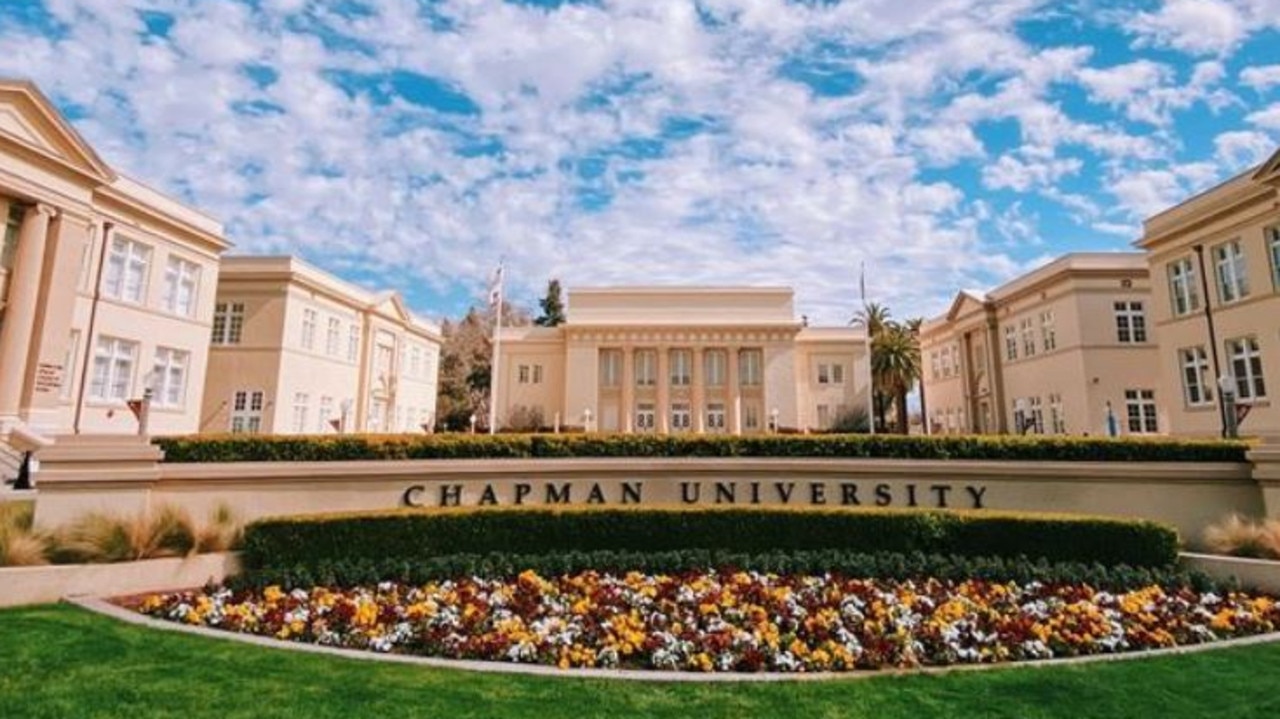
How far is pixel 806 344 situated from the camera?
49625 millimetres

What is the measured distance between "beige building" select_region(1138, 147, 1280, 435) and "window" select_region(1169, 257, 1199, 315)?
4 centimetres

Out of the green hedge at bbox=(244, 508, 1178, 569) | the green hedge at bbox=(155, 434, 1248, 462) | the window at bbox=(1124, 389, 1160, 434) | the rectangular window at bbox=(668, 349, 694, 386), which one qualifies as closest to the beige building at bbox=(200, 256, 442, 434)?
the rectangular window at bbox=(668, 349, 694, 386)

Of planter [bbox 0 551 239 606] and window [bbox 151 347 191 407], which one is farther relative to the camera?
window [bbox 151 347 191 407]

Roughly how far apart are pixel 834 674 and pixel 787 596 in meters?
1.89

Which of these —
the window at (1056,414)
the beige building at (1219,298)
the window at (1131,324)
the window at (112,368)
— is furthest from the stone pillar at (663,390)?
the window at (112,368)

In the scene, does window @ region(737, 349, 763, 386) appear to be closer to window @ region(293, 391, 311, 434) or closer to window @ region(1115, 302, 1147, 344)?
window @ region(1115, 302, 1147, 344)

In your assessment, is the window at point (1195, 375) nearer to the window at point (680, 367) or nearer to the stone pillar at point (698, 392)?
the stone pillar at point (698, 392)

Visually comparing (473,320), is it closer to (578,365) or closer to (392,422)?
(578,365)

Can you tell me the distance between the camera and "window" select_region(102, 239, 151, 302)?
2491 centimetres

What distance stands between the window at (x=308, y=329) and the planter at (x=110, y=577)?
27.5 metres

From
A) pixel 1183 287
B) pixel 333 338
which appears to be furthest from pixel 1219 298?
pixel 333 338

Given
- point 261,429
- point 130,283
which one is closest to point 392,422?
point 261,429

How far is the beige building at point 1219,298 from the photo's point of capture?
23016mm

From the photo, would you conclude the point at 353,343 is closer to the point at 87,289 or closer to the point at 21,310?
the point at 87,289
